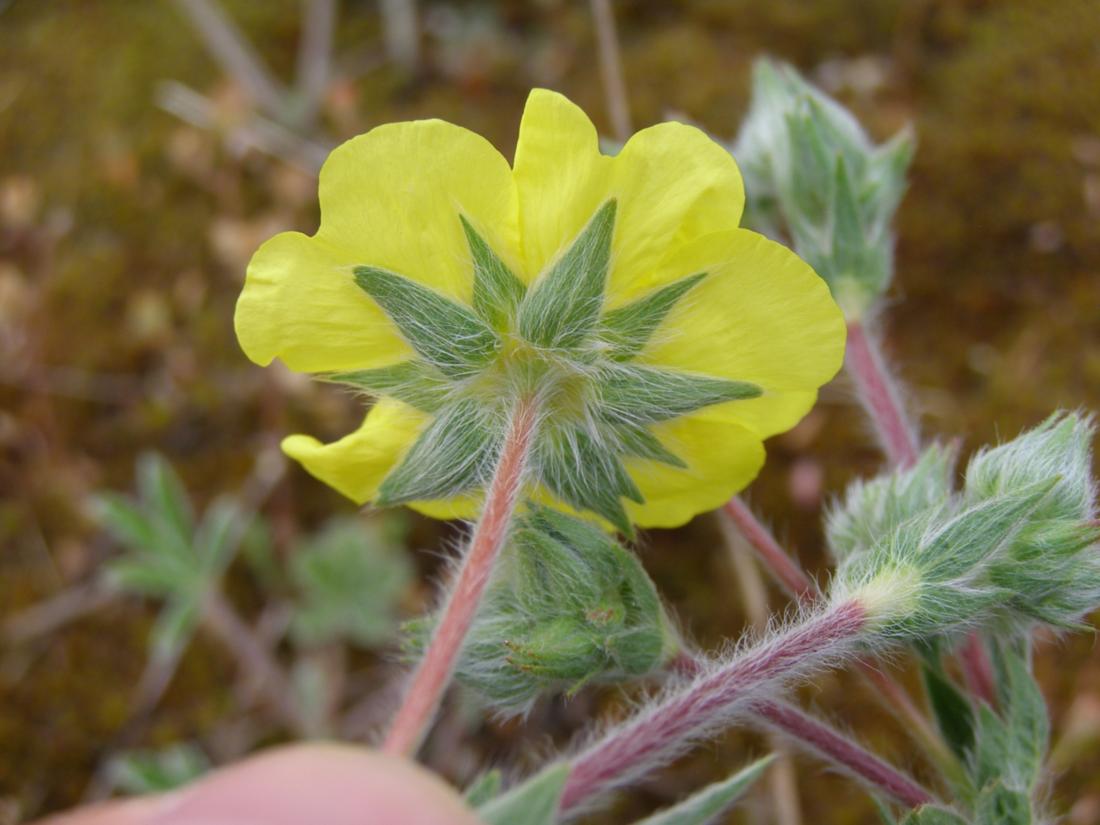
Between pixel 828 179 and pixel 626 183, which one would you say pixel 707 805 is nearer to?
pixel 626 183

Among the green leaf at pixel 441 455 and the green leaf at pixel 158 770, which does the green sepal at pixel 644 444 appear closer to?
the green leaf at pixel 441 455


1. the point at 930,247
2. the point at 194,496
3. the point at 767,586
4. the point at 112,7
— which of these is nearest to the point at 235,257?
the point at 194,496

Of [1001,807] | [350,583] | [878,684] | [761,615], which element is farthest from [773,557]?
[350,583]

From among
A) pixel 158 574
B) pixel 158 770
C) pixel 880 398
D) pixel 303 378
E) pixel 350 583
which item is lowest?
pixel 158 770

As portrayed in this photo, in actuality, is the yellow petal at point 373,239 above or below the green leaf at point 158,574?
above

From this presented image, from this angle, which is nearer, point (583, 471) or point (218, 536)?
point (583, 471)

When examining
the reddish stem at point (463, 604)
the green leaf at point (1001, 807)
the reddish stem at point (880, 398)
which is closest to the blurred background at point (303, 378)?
the reddish stem at point (880, 398)

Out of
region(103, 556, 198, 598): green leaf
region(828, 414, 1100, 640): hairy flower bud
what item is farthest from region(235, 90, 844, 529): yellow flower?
region(103, 556, 198, 598): green leaf

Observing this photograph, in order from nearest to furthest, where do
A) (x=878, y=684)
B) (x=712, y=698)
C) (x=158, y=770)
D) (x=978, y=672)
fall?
(x=712, y=698), (x=878, y=684), (x=978, y=672), (x=158, y=770)
